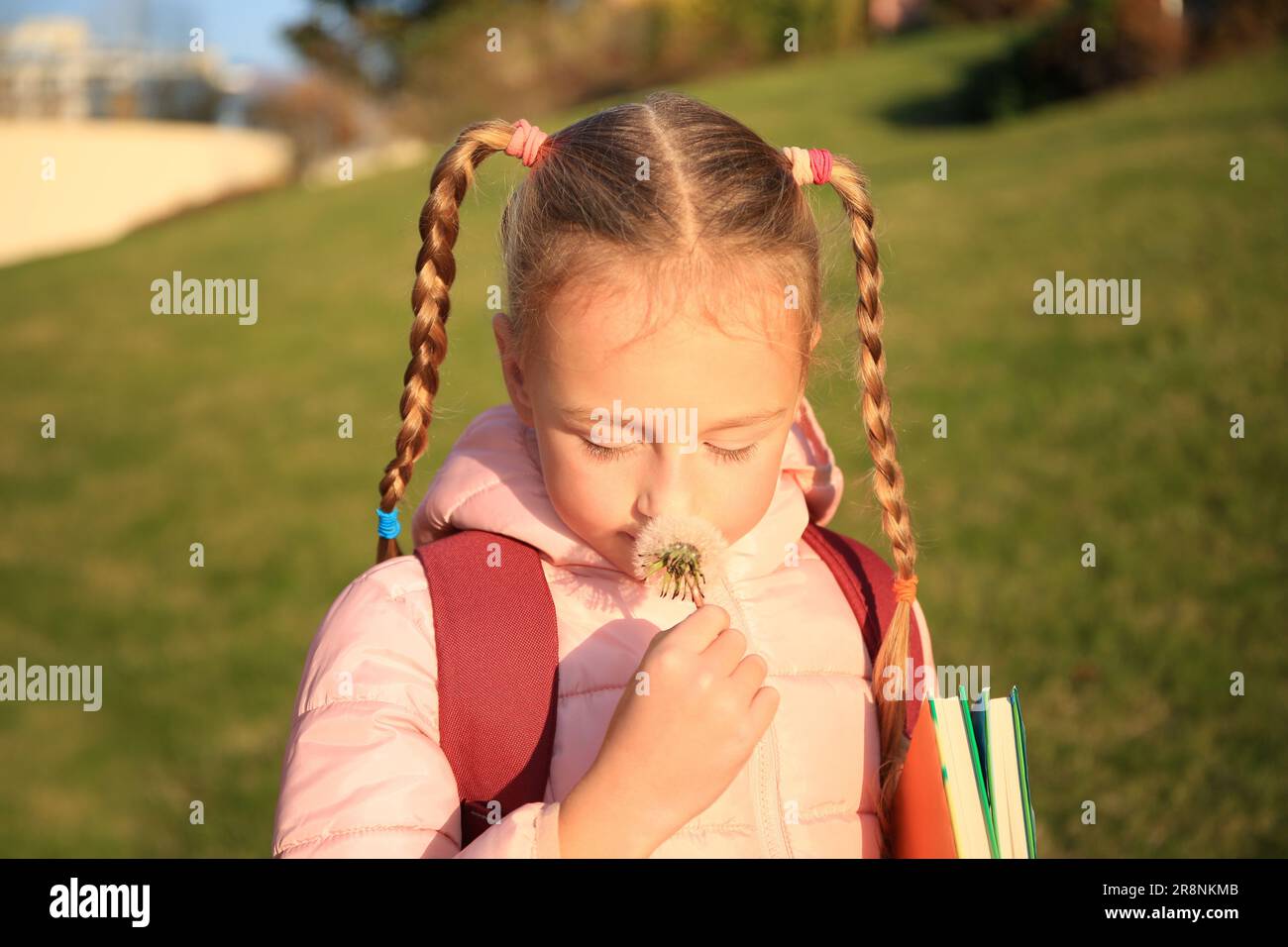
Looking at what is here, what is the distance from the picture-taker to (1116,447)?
6148 millimetres

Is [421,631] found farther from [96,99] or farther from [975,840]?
[96,99]

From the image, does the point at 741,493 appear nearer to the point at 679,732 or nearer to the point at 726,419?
the point at 726,419

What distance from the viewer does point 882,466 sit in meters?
2.00

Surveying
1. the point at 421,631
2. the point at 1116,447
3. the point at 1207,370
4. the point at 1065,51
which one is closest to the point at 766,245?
the point at 421,631

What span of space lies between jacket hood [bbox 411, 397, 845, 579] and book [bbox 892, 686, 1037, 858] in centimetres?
36

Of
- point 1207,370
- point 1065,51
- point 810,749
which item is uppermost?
point 1065,51

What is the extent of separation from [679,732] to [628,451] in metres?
0.40

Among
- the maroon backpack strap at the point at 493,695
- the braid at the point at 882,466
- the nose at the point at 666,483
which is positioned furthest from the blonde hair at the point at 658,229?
the maroon backpack strap at the point at 493,695

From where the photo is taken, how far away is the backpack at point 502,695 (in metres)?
1.71

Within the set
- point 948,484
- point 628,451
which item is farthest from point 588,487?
point 948,484

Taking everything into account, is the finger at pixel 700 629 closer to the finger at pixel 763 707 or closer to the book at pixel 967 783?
the finger at pixel 763 707

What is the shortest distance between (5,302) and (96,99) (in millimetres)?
16129

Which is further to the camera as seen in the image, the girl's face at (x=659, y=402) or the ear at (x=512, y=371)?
the ear at (x=512, y=371)
